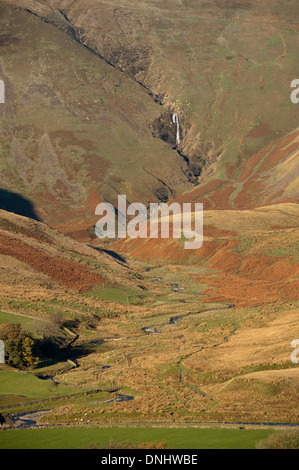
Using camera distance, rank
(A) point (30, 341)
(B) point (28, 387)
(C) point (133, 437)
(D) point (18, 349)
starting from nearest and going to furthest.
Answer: (C) point (133, 437)
(B) point (28, 387)
(D) point (18, 349)
(A) point (30, 341)

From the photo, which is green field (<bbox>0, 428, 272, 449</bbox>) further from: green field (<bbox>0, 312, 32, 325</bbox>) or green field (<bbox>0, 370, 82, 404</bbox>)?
green field (<bbox>0, 312, 32, 325</bbox>)

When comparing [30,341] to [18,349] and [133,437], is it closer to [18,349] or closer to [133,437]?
[18,349]

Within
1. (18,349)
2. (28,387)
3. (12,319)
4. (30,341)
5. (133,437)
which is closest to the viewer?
(133,437)

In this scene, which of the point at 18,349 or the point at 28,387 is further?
the point at 18,349

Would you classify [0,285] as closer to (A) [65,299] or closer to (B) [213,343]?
(A) [65,299]

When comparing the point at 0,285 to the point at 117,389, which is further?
the point at 0,285

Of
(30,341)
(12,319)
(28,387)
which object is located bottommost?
(28,387)

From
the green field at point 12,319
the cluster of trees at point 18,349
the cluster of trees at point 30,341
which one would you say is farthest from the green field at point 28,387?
the green field at point 12,319

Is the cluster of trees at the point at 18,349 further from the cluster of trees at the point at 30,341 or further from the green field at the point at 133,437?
the green field at the point at 133,437

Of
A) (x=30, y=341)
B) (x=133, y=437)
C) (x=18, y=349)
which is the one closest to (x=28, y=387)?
(x=18, y=349)

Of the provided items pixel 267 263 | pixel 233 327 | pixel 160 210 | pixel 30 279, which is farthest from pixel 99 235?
pixel 233 327
